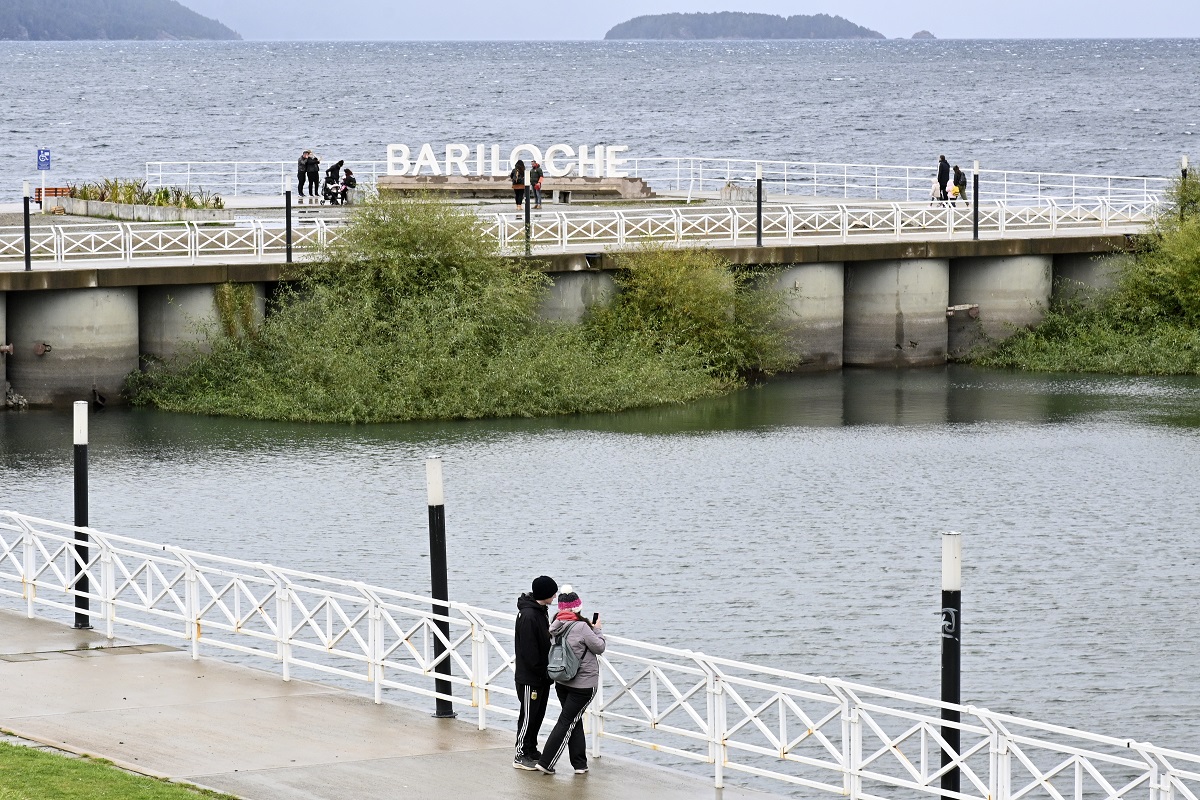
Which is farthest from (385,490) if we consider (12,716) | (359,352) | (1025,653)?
(12,716)

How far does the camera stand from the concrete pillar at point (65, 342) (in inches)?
1426

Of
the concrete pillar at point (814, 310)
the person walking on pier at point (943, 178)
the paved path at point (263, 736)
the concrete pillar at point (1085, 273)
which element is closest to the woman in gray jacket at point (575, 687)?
the paved path at point (263, 736)

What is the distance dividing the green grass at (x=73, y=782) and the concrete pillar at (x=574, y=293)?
2624 cm

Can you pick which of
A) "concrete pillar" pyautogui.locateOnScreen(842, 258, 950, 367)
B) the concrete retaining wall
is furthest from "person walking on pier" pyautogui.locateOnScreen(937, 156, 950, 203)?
the concrete retaining wall

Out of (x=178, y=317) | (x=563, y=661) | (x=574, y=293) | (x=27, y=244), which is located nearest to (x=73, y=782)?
(x=563, y=661)

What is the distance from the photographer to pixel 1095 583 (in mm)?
24094

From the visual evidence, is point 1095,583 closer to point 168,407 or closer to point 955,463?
point 955,463

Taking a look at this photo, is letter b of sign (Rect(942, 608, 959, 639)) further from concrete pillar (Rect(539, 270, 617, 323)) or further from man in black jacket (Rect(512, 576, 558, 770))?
concrete pillar (Rect(539, 270, 617, 323))

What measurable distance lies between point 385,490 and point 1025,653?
11597mm

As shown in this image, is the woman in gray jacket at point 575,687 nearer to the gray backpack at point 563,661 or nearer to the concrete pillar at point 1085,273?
the gray backpack at point 563,661

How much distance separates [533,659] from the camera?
14.5 m

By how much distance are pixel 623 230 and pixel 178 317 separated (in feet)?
29.4

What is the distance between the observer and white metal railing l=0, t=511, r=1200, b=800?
13.5 metres

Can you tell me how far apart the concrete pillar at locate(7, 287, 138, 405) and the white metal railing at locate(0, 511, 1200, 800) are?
13.7 m
